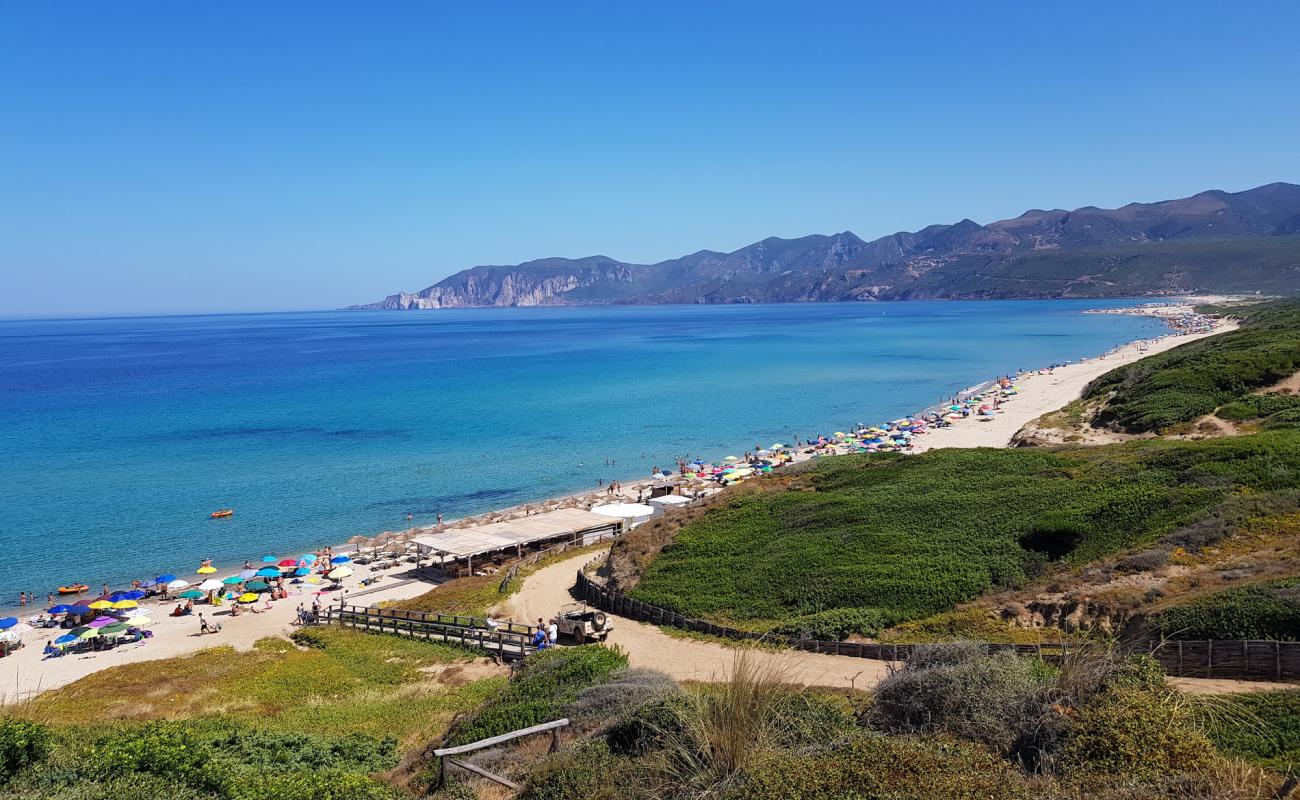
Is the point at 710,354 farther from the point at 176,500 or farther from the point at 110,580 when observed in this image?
the point at 110,580

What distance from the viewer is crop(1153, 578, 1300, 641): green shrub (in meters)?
14.0

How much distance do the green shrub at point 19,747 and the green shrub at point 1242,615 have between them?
18.2 meters

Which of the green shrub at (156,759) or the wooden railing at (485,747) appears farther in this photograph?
the wooden railing at (485,747)

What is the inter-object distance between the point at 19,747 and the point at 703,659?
13385mm

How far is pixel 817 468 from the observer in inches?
1384

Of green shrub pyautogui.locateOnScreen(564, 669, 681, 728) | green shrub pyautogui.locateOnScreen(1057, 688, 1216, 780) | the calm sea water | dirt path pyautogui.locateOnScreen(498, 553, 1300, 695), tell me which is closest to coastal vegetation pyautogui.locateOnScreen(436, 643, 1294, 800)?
green shrub pyautogui.locateOnScreen(1057, 688, 1216, 780)

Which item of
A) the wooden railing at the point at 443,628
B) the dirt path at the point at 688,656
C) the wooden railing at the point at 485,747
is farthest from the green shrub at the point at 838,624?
the wooden railing at the point at 485,747

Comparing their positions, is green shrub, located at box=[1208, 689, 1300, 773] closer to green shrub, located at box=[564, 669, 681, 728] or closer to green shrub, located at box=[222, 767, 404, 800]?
green shrub, located at box=[564, 669, 681, 728]

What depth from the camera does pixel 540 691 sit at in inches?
575

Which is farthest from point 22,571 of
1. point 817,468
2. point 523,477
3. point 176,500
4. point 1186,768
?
point 1186,768

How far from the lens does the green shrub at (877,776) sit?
22.1ft

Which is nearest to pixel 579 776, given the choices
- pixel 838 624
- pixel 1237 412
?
pixel 838 624

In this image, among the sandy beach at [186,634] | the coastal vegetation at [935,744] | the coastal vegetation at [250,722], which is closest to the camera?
the coastal vegetation at [935,744]

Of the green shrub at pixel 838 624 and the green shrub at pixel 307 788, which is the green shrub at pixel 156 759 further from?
the green shrub at pixel 838 624
